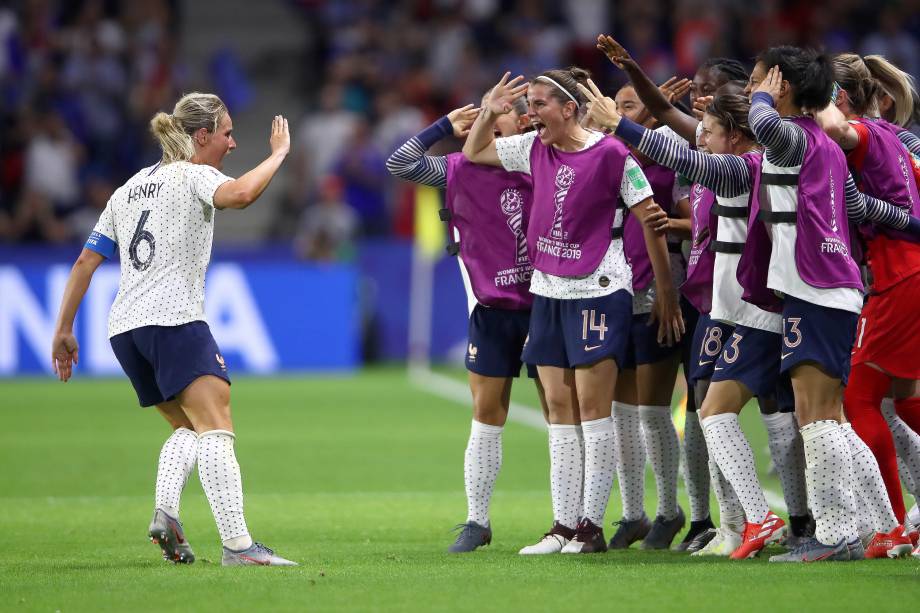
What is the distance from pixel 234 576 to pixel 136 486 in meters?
4.26

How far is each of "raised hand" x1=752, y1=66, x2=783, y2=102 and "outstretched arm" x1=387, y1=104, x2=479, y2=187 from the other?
5.87ft

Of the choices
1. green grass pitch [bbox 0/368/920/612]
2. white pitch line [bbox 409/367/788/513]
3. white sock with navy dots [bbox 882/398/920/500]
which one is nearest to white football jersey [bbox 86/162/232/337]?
green grass pitch [bbox 0/368/920/612]

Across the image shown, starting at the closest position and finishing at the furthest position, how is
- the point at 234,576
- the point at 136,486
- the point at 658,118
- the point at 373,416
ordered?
the point at 234,576 < the point at 658,118 < the point at 136,486 < the point at 373,416

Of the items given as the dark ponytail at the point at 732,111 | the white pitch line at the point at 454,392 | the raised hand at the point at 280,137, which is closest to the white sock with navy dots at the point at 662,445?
the dark ponytail at the point at 732,111

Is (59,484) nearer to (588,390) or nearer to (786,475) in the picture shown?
(588,390)

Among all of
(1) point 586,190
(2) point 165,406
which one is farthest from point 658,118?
(2) point 165,406

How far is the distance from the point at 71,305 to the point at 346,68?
1615 cm

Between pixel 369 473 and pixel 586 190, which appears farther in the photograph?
pixel 369 473

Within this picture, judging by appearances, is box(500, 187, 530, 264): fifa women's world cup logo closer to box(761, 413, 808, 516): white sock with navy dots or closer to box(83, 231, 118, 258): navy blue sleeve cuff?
box(761, 413, 808, 516): white sock with navy dots

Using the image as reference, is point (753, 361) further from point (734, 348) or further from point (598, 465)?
point (598, 465)

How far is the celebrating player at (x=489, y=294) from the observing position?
762 centimetres

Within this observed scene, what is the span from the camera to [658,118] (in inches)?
299

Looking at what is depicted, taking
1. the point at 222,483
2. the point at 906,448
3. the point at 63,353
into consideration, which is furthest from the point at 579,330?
the point at 63,353

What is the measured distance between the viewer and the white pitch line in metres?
14.5
